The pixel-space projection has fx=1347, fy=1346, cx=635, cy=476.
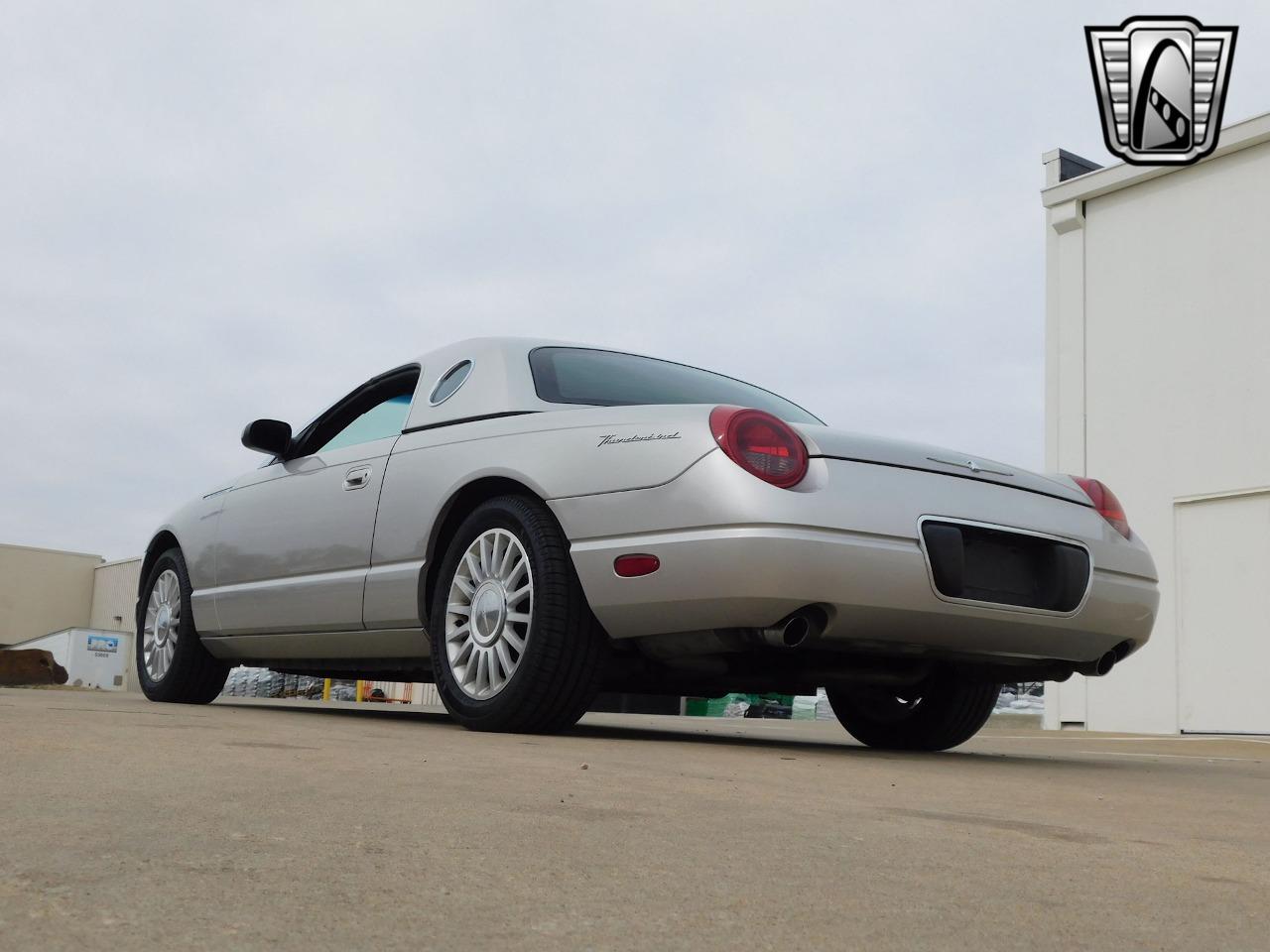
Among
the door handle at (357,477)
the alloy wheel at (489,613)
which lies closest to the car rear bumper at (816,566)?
the alloy wheel at (489,613)

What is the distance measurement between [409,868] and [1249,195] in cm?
1296

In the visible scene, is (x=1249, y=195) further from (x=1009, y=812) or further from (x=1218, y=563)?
(x=1009, y=812)

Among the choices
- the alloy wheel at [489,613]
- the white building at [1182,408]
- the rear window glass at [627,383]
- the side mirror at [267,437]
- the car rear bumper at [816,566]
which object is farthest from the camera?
the white building at [1182,408]

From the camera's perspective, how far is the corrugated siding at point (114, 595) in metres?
53.5

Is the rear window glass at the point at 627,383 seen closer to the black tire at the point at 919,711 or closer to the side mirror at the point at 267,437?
the black tire at the point at 919,711

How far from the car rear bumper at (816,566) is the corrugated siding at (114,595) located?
51.8 m

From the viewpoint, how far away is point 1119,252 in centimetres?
1383

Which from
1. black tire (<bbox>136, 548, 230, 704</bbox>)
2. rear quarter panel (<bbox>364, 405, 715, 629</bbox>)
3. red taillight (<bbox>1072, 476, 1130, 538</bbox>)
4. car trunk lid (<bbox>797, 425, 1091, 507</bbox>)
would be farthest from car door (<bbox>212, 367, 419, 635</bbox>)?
red taillight (<bbox>1072, 476, 1130, 538</bbox>)

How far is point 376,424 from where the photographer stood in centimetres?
537

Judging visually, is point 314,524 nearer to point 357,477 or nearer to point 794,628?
point 357,477

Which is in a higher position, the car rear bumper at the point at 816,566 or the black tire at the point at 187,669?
the car rear bumper at the point at 816,566

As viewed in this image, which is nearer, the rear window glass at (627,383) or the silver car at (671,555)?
the silver car at (671,555)

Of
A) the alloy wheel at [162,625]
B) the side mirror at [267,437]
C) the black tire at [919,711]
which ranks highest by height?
the side mirror at [267,437]

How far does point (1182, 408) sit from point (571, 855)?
1233cm
